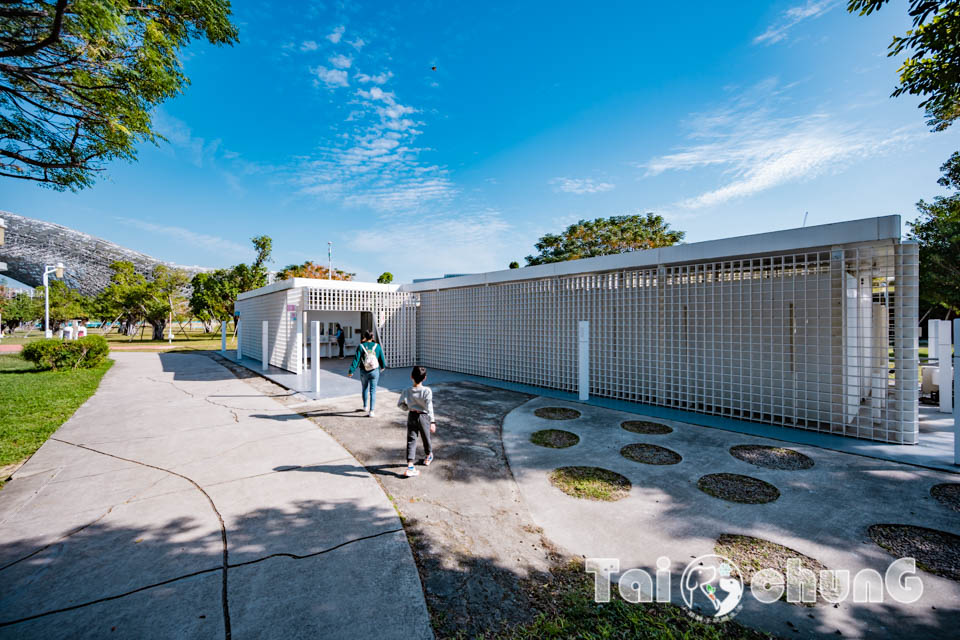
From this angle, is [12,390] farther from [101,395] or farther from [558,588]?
[558,588]

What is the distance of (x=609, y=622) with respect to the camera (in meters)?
2.33

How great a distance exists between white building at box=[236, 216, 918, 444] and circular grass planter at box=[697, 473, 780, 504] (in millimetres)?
3098

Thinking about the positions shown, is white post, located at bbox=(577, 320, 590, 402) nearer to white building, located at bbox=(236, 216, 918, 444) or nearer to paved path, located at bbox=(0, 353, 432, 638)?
white building, located at bbox=(236, 216, 918, 444)

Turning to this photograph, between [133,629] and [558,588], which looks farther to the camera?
[558,588]

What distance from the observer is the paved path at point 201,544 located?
232cm

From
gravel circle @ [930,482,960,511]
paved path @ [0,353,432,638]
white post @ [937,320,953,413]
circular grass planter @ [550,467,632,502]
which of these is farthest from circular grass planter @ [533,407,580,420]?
white post @ [937,320,953,413]

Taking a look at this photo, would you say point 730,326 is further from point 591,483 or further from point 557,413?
point 591,483

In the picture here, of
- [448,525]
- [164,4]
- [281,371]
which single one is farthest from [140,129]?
[281,371]

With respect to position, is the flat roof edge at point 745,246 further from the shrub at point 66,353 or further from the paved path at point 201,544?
the shrub at point 66,353

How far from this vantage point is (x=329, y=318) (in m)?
16.9

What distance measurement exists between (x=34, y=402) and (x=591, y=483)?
11.4m

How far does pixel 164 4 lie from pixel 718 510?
28.9 ft

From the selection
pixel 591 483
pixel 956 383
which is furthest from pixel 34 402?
pixel 956 383

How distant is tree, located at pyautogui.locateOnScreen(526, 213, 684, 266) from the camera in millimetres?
31125
